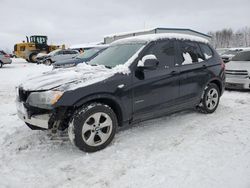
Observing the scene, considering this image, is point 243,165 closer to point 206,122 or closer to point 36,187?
point 206,122

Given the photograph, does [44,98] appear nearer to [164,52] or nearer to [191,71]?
[164,52]

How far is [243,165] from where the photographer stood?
315 centimetres

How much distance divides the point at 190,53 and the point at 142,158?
105 inches

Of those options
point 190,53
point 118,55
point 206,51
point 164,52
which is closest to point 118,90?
point 118,55

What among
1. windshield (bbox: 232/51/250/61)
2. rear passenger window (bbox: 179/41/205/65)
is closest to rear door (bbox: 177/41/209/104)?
rear passenger window (bbox: 179/41/205/65)

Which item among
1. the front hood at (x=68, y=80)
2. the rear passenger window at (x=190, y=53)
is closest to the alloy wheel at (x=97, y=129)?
the front hood at (x=68, y=80)

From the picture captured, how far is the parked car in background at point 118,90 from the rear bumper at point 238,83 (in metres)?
3.20

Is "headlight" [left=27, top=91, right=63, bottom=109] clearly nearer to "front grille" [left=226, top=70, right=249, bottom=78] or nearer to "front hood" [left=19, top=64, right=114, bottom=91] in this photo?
"front hood" [left=19, top=64, right=114, bottom=91]

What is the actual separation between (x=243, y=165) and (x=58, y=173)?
2.41 meters

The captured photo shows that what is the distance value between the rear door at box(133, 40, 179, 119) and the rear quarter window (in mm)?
1017

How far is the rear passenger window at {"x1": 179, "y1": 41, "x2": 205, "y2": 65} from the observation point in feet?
16.0

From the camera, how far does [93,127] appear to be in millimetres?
3578

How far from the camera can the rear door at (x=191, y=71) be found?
4766 millimetres

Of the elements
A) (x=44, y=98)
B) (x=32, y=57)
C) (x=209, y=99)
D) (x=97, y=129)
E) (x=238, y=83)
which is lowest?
(x=97, y=129)
